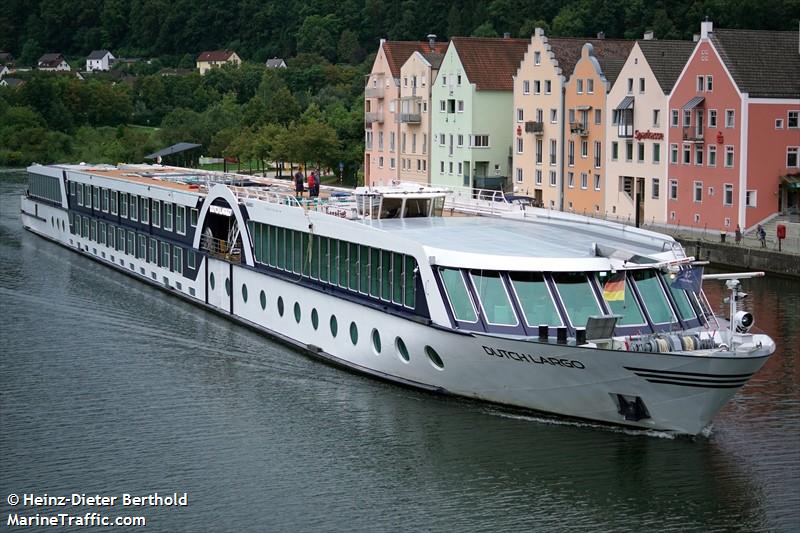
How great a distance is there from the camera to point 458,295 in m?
28.6

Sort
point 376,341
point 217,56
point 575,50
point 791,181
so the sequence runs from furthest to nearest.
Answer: point 217,56 → point 575,50 → point 791,181 → point 376,341

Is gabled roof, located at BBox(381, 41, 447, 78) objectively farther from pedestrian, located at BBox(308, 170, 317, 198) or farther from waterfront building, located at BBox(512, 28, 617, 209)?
pedestrian, located at BBox(308, 170, 317, 198)

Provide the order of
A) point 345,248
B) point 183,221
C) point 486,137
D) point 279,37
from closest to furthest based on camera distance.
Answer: point 345,248
point 183,221
point 486,137
point 279,37

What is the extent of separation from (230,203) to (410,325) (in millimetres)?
12946

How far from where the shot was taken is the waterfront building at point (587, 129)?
6619 cm

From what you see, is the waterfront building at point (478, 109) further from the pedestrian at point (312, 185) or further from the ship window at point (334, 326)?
the ship window at point (334, 326)

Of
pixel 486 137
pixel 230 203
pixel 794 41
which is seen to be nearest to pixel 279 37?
pixel 486 137

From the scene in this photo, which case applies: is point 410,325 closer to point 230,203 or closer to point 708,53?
point 230,203

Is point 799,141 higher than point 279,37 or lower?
lower

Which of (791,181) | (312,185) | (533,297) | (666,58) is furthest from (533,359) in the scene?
(666,58)

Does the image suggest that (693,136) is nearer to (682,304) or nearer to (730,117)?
(730,117)

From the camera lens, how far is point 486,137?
74500mm

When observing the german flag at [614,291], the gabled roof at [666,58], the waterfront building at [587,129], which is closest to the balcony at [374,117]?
the waterfront building at [587,129]

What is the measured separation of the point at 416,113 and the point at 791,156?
89.4 feet
